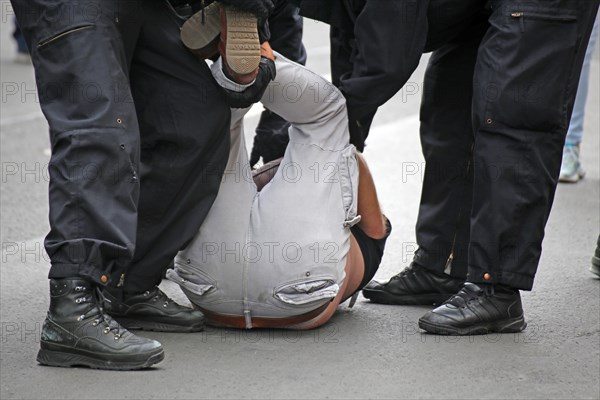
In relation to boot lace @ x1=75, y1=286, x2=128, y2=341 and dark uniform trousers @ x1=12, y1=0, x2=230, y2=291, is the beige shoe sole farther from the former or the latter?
boot lace @ x1=75, y1=286, x2=128, y2=341

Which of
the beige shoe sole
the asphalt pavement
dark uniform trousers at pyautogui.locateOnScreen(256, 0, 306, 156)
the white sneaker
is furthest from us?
the white sneaker

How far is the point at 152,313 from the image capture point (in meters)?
3.78

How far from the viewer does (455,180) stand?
4121 mm

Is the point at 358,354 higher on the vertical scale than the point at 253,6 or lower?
lower

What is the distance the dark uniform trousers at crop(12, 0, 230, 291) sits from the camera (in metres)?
3.32

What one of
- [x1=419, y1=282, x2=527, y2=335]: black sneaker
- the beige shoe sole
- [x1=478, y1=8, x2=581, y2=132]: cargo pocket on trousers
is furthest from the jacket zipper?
[x1=419, y1=282, x2=527, y2=335]: black sneaker

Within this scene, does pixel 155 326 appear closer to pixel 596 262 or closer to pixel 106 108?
pixel 106 108

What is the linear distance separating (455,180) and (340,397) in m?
1.19

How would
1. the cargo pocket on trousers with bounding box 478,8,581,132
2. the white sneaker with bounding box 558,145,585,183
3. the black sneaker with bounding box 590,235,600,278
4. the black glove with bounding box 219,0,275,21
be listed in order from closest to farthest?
the black glove with bounding box 219,0,275,21
the cargo pocket on trousers with bounding box 478,8,581,132
the black sneaker with bounding box 590,235,600,278
the white sneaker with bounding box 558,145,585,183

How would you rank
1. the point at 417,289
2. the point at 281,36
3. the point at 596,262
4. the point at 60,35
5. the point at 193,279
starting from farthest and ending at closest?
the point at 281,36 → the point at 596,262 → the point at 417,289 → the point at 193,279 → the point at 60,35

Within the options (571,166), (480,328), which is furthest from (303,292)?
(571,166)

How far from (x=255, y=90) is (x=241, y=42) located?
0.19 m

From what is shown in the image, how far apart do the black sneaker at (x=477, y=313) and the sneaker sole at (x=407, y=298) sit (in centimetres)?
31

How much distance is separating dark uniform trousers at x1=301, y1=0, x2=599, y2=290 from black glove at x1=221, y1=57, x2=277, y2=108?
0.34 metres
